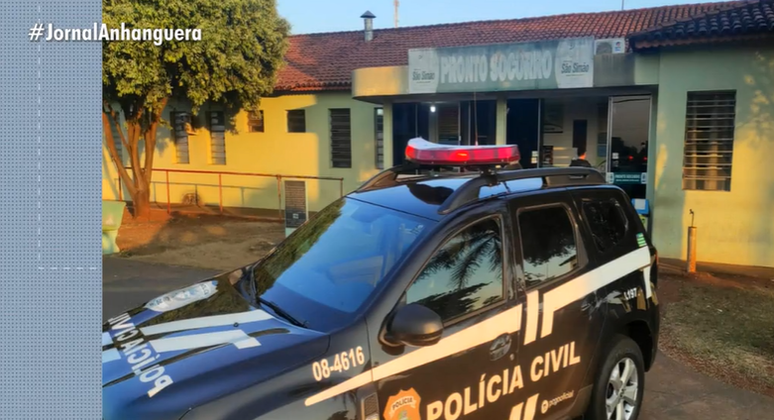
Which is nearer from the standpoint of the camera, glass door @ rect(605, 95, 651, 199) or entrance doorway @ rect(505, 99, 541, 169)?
glass door @ rect(605, 95, 651, 199)

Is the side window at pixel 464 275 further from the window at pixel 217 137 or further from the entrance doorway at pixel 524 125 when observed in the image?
the window at pixel 217 137

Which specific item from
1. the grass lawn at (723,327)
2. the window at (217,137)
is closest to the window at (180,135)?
the window at (217,137)

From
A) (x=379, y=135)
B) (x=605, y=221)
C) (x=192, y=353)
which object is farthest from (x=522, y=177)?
(x=379, y=135)

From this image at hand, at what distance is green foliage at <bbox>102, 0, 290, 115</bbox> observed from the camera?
1090 centimetres

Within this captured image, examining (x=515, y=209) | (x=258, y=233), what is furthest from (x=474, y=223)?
(x=258, y=233)

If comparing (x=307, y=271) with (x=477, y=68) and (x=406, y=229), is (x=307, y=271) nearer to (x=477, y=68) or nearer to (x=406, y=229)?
(x=406, y=229)

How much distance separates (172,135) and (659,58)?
13.5 metres

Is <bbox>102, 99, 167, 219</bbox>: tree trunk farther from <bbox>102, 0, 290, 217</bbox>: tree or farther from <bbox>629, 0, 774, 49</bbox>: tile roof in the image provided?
<bbox>629, 0, 774, 49</bbox>: tile roof

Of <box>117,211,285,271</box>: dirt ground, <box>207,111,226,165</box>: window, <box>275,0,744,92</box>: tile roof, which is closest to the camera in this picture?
<box>117,211,285,271</box>: dirt ground

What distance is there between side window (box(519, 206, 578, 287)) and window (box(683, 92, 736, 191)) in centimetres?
727

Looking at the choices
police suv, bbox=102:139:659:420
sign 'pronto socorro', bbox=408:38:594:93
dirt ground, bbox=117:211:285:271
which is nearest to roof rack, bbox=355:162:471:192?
police suv, bbox=102:139:659:420

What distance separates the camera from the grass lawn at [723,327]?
5148 mm

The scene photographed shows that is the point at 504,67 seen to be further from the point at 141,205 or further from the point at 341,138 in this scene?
the point at 141,205

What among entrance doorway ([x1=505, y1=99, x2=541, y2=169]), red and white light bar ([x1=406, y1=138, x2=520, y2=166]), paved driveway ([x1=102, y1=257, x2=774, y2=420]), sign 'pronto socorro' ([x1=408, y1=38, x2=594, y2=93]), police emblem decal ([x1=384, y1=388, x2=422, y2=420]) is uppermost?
sign 'pronto socorro' ([x1=408, y1=38, x2=594, y2=93])
